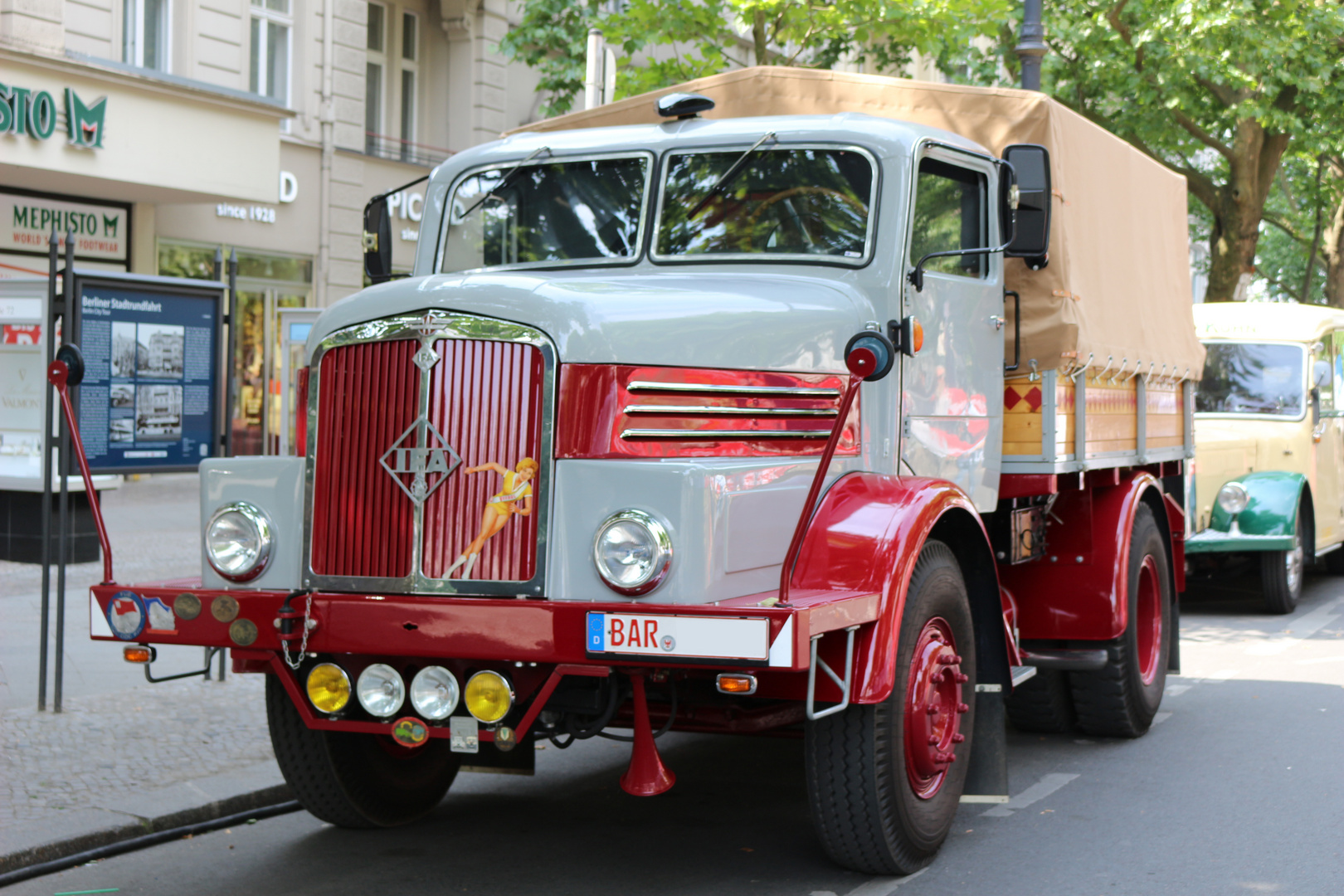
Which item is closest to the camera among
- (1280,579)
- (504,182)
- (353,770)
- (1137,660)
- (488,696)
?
(488,696)

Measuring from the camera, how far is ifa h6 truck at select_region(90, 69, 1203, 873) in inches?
175

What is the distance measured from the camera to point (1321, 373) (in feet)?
45.4

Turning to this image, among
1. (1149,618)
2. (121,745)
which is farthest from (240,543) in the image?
(1149,618)

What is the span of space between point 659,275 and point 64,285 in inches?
141

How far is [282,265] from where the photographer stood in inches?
808

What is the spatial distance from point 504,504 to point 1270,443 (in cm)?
1034

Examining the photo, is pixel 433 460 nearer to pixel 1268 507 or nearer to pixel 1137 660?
pixel 1137 660

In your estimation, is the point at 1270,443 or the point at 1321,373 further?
the point at 1321,373

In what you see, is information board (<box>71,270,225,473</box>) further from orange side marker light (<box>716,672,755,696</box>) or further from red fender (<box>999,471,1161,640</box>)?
orange side marker light (<box>716,672,755,696</box>)

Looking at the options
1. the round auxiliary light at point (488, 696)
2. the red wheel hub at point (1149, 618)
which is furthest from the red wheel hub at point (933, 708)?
the red wheel hub at point (1149, 618)

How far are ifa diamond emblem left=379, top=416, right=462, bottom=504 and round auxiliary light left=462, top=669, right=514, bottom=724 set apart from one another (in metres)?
0.56

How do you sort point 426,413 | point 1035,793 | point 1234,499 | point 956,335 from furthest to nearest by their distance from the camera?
point 1234,499, point 1035,793, point 956,335, point 426,413

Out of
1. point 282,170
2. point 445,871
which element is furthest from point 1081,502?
point 282,170

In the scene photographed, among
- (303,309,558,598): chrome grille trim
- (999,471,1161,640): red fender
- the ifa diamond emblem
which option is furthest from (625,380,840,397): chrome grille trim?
(999,471,1161,640): red fender
